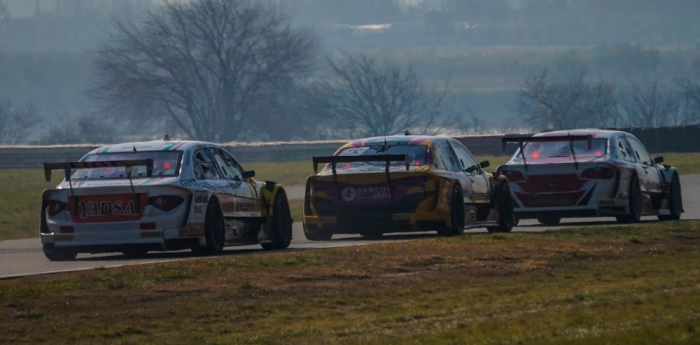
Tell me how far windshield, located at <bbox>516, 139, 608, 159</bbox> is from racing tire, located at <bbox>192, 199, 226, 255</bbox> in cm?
609

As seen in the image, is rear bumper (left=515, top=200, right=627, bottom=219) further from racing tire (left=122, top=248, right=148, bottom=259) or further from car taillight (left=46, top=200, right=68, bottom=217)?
car taillight (left=46, top=200, right=68, bottom=217)

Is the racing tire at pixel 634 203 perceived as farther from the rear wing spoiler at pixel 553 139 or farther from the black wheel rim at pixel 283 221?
the black wheel rim at pixel 283 221


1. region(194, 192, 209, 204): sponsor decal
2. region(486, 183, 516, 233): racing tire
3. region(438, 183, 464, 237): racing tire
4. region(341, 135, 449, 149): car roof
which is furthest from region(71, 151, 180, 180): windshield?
region(486, 183, 516, 233): racing tire

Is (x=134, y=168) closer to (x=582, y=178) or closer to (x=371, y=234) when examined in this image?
(x=371, y=234)

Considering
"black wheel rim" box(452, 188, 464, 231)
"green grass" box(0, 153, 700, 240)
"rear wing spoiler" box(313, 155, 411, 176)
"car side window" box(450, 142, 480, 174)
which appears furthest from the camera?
"green grass" box(0, 153, 700, 240)

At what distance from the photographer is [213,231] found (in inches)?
627

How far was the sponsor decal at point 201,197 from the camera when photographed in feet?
51.4

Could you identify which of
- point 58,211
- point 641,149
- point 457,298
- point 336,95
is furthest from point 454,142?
point 336,95

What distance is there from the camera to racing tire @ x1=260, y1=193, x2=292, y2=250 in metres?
17.4

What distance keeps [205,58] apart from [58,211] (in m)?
72.6

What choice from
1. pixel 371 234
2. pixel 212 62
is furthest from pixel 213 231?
pixel 212 62

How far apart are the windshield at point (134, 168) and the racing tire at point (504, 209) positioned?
4.73 m

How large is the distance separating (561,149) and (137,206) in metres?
7.41

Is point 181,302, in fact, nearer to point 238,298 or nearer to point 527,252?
point 238,298
